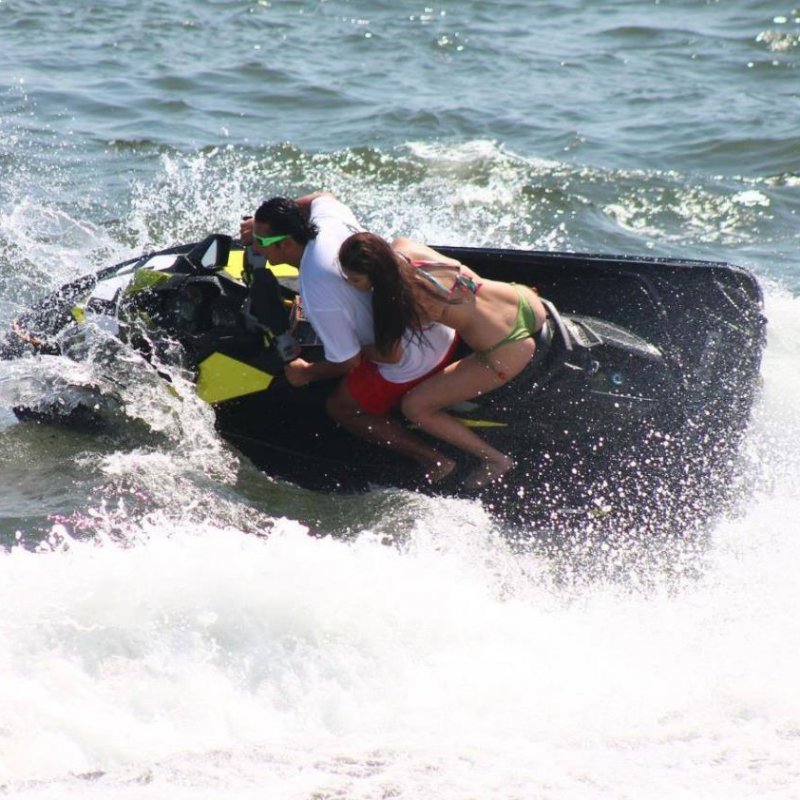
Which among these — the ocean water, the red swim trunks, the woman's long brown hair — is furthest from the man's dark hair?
the ocean water

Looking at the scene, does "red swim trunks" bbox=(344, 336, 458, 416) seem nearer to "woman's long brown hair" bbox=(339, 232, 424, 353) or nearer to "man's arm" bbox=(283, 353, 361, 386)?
"man's arm" bbox=(283, 353, 361, 386)

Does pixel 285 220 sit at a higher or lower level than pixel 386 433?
higher

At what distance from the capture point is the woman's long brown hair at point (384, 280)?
511 centimetres

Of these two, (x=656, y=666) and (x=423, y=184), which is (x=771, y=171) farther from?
(x=656, y=666)

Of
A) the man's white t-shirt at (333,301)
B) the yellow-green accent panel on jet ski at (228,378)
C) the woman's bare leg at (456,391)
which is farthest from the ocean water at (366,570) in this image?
the man's white t-shirt at (333,301)

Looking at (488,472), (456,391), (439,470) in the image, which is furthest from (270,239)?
(488,472)

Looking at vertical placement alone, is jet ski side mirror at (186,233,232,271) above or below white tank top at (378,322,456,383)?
above

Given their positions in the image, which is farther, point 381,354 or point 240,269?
point 240,269

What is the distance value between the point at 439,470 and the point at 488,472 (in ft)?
0.83

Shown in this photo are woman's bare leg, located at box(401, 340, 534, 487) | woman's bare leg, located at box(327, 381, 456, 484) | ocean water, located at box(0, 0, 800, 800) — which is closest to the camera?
ocean water, located at box(0, 0, 800, 800)

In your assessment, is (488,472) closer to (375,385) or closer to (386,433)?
(386,433)

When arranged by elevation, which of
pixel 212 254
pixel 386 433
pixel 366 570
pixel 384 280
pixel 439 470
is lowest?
pixel 366 570

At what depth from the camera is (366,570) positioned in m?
5.17

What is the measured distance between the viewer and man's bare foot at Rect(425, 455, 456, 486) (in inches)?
239
